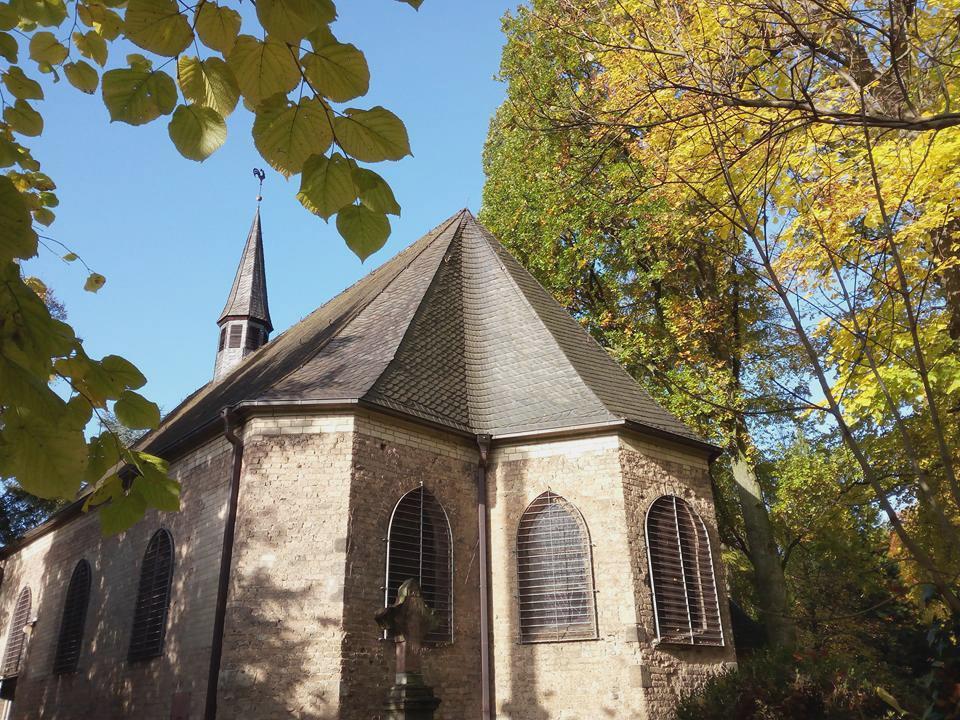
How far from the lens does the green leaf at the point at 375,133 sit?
2.20 meters

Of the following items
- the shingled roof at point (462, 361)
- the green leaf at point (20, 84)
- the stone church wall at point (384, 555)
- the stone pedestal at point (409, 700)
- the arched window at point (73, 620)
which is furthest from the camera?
the arched window at point (73, 620)

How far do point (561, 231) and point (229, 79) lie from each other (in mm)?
15911

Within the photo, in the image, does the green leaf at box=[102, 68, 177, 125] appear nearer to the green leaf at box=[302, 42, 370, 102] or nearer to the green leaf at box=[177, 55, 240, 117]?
the green leaf at box=[177, 55, 240, 117]

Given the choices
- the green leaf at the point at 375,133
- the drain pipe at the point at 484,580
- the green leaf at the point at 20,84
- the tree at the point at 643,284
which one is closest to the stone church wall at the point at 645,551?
the drain pipe at the point at 484,580

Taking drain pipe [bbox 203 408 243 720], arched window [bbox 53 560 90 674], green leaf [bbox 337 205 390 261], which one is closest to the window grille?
arched window [bbox 53 560 90 674]

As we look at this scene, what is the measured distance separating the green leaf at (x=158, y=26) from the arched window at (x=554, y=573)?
9377 mm

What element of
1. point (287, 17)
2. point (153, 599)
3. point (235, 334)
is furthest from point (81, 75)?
point (235, 334)

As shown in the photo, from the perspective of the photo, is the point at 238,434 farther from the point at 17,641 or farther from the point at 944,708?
the point at 17,641

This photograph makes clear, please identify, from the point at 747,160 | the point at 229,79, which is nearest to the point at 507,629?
the point at 747,160

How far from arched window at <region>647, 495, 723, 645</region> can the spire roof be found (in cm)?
1872

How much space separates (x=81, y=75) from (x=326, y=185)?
6.55 ft

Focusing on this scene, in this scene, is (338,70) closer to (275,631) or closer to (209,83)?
(209,83)

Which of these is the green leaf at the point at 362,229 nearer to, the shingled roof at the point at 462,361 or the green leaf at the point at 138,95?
the green leaf at the point at 138,95

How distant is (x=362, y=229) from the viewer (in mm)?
2262
